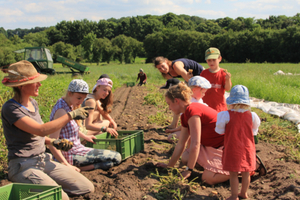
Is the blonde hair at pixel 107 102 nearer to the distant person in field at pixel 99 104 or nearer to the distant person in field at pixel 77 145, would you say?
the distant person in field at pixel 99 104

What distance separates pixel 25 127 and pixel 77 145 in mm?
1156

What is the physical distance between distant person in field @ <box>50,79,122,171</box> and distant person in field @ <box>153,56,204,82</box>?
171 centimetres

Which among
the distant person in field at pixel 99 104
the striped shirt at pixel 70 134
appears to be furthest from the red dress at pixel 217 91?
the striped shirt at pixel 70 134

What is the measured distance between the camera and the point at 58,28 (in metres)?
87.1

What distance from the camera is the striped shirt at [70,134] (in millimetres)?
3238

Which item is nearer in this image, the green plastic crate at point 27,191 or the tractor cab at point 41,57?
the green plastic crate at point 27,191

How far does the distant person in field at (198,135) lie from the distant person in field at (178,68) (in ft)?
4.53

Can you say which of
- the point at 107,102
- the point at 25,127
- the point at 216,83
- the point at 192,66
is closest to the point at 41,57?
the point at 107,102

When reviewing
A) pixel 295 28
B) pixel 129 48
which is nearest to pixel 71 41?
pixel 129 48

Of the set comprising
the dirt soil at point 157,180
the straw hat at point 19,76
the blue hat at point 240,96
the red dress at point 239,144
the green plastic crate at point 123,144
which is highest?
the straw hat at point 19,76

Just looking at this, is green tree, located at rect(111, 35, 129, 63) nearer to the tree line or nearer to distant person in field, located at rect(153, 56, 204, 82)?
the tree line

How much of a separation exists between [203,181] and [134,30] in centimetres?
10404

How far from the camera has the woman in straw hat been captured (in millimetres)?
2343

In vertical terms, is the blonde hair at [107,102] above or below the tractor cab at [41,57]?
below
